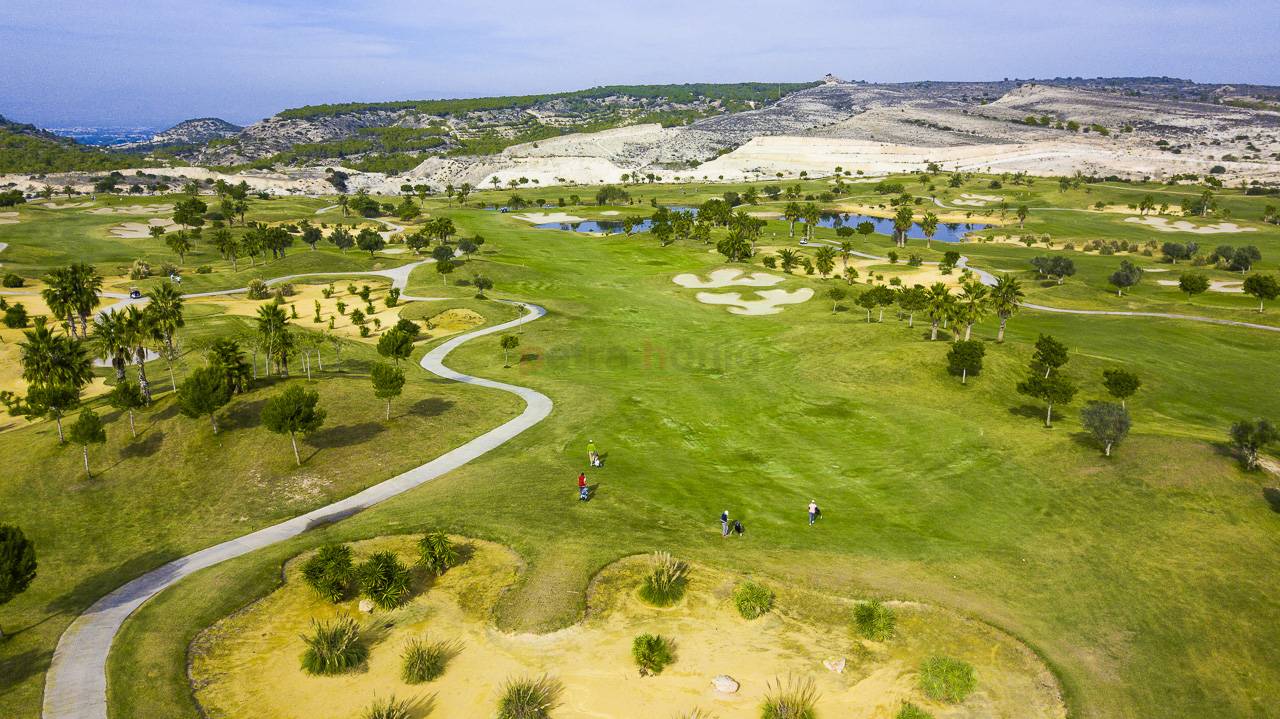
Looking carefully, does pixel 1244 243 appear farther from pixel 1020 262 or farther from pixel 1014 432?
pixel 1014 432

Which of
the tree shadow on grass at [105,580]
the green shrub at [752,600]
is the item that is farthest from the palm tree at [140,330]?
the green shrub at [752,600]

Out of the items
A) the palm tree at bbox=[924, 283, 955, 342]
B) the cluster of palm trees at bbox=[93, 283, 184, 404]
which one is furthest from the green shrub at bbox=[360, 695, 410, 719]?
the palm tree at bbox=[924, 283, 955, 342]

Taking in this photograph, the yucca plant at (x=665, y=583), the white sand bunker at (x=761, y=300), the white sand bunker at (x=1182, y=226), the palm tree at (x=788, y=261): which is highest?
the white sand bunker at (x=1182, y=226)

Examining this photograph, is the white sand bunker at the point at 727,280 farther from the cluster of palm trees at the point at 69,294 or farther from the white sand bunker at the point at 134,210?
the white sand bunker at the point at 134,210

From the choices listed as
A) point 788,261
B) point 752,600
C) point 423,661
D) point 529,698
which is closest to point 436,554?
point 423,661

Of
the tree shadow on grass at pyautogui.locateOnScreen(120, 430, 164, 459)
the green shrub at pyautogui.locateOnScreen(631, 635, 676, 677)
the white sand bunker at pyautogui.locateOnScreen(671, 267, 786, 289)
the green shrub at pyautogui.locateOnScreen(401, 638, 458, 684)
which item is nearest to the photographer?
the green shrub at pyautogui.locateOnScreen(401, 638, 458, 684)

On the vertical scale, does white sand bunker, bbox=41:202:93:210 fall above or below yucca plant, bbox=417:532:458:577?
above

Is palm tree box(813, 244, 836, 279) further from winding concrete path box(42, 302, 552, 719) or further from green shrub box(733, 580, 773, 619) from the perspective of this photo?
green shrub box(733, 580, 773, 619)

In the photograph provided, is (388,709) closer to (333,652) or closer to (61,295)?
(333,652)
